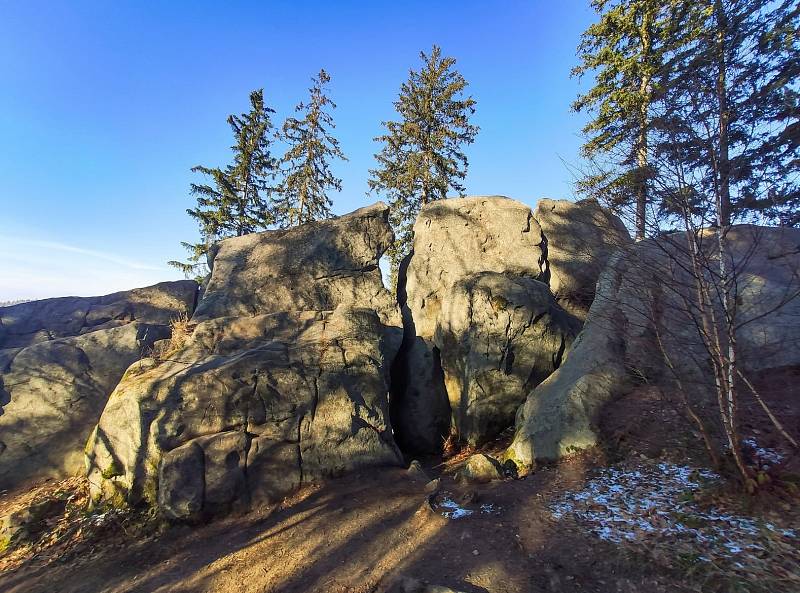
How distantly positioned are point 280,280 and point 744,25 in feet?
50.6

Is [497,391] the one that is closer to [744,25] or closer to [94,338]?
[744,25]

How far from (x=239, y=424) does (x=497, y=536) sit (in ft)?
19.3

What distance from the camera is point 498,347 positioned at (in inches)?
468

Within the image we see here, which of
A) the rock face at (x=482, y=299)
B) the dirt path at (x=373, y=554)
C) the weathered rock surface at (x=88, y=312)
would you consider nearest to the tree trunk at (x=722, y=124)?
the rock face at (x=482, y=299)

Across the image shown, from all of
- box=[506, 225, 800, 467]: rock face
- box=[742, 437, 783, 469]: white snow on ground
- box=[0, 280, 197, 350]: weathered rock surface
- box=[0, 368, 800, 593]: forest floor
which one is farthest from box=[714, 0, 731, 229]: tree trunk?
box=[0, 280, 197, 350]: weathered rock surface

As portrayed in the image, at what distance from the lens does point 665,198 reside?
20.3 ft

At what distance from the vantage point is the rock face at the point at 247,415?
26.4 feet

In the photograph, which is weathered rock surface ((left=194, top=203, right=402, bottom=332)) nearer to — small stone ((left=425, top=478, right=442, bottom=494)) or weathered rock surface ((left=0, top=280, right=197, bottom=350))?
weathered rock surface ((left=0, top=280, right=197, bottom=350))

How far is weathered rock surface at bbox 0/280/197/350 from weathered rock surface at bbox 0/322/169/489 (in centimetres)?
490

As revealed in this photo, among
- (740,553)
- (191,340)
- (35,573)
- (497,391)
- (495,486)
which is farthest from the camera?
(497,391)

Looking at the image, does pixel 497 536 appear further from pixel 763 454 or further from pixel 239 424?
pixel 239 424

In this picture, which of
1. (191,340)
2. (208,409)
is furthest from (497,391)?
(191,340)

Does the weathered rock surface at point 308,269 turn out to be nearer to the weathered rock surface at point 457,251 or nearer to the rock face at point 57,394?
the weathered rock surface at point 457,251

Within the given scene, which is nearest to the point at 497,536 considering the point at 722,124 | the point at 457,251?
the point at 722,124
